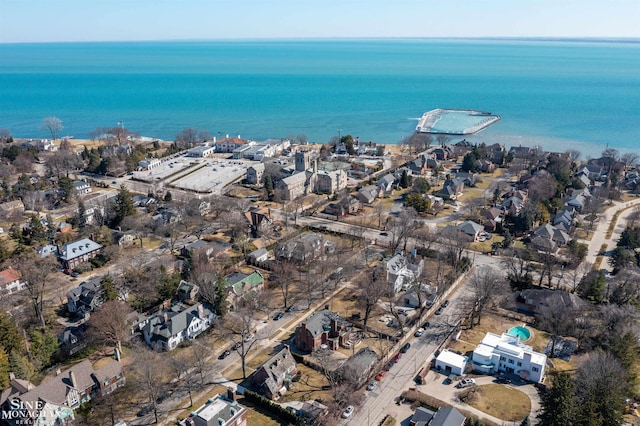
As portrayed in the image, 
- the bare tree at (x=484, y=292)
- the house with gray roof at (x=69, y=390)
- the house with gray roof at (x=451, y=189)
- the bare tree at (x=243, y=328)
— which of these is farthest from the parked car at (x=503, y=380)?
the house with gray roof at (x=451, y=189)

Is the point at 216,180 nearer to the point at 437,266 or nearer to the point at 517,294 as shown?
the point at 437,266

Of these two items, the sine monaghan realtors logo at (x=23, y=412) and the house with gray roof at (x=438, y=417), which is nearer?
the house with gray roof at (x=438, y=417)

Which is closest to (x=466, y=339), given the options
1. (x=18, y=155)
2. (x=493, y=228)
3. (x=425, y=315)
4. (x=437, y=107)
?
(x=425, y=315)

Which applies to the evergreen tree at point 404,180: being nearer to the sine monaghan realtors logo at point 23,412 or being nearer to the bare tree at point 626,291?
the bare tree at point 626,291

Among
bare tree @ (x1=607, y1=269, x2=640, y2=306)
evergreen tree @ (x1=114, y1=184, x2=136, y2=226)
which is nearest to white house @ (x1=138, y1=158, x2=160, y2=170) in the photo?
evergreen tree @ (x1=114, y1=184, x2=136, y2=226)

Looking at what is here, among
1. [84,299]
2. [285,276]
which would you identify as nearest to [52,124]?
[84,299]

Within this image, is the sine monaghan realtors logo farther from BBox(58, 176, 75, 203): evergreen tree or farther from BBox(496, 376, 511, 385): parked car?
BBox(58, 176, 75, 203): evergreen tree
